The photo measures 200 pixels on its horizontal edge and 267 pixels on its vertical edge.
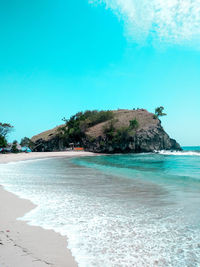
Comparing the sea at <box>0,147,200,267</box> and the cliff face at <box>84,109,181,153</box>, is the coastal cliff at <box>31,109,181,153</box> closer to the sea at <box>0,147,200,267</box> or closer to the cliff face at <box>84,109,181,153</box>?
the cliff face at <box>84,109,181,153</box>

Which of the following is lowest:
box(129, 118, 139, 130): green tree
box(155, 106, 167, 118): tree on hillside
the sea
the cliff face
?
the sea

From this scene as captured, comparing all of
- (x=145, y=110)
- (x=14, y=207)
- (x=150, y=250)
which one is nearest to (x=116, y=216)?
(x=150, y=250)

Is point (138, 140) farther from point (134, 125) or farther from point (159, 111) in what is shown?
point (159, 111)

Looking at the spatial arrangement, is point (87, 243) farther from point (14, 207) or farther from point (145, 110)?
point (145, 110)

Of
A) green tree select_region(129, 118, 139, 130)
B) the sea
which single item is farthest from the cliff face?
the sea

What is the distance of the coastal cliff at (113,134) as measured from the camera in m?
52.9

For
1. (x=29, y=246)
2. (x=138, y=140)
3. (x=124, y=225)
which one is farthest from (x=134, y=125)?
(x=29, y=246)

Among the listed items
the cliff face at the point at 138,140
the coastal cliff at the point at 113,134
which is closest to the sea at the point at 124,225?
the cliff face at the point at 138,140

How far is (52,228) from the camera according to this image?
3936 millimetres

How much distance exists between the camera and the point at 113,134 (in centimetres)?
5344

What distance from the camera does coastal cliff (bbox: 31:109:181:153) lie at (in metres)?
52.9

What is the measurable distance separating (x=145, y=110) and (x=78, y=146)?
25113 mm

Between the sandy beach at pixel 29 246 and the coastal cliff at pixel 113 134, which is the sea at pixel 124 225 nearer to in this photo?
the sandy beach at pixel 29 246

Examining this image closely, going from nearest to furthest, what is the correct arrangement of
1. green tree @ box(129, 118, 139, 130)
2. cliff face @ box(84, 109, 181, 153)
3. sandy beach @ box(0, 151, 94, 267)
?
sandy beach @ box(0, 151, 94, 267) → cliff face @ box(84, 109, 181, 153) → green tree @ box(129, 118, 139, 130)
